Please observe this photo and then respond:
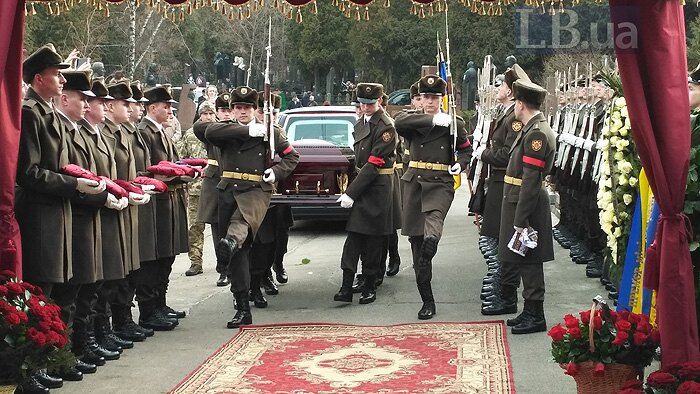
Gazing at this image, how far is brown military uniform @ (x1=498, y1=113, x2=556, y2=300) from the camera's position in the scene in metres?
9.73

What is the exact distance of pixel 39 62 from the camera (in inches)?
317

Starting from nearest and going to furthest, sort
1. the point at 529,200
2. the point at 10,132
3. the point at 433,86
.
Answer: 1. the point at 10,132
2. the point at 529,200
3. the point at 433,86

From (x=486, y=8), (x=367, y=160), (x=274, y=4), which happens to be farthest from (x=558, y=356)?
(x=367, y=160)

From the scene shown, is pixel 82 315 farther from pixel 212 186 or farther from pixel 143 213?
pixel 212 186

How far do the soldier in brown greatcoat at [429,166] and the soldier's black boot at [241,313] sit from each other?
160cm

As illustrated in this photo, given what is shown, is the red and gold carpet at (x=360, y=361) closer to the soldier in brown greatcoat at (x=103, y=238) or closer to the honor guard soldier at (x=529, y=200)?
the honor guard soldier at (x=529, y=200)

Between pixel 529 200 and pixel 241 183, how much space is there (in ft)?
9.02

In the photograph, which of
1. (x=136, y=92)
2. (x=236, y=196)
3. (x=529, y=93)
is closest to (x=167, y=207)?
(x=236, y=196)

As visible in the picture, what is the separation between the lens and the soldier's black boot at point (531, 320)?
32.0ft

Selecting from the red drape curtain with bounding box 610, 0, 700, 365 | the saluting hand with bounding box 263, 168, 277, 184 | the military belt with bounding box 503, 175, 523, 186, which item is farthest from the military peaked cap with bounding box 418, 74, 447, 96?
the red drape curtain with bounding box 610, 0, 700, 365

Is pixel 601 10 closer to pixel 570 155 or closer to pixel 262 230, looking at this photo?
pixel 570 155

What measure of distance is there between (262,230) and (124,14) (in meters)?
25.4

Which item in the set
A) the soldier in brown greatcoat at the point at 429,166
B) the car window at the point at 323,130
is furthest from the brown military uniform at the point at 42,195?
the car window at the point at 323,130

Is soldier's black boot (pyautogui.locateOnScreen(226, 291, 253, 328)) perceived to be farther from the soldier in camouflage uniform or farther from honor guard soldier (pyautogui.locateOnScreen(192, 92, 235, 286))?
the soldier in camouflage uniform
